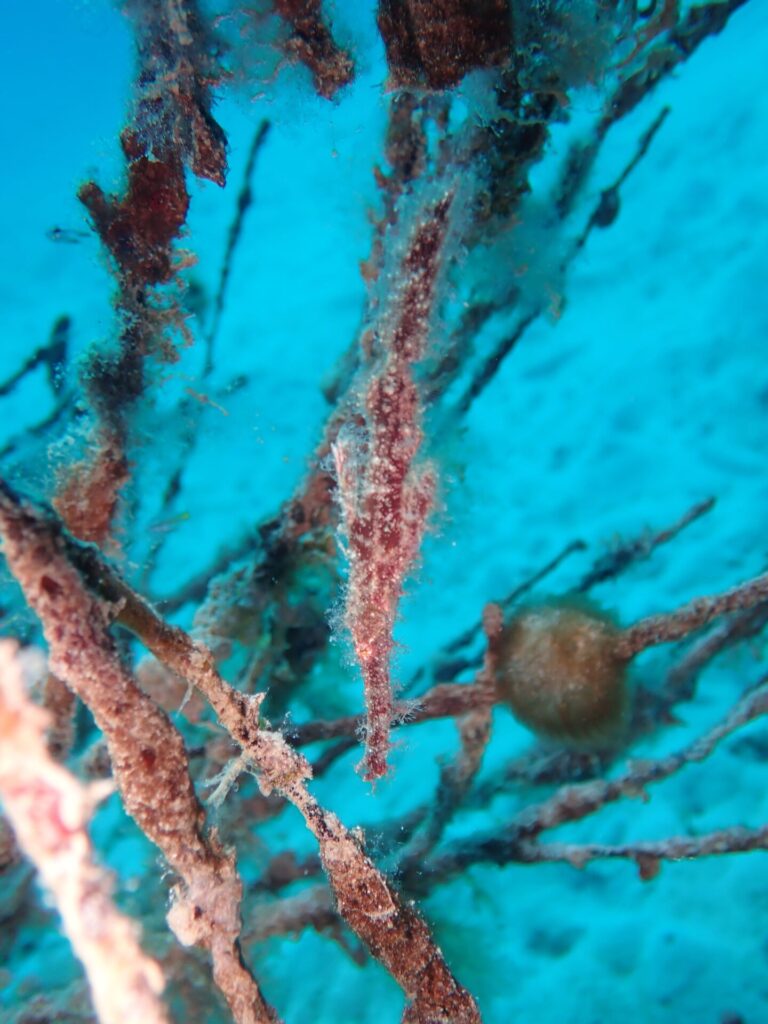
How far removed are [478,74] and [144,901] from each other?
16.5 ft

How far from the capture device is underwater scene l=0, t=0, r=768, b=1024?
6.64ft

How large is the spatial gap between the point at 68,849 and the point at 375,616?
1.19 meters

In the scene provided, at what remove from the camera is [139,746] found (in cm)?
178

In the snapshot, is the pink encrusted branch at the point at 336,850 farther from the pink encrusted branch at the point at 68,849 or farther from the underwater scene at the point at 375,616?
the pink encrusted branch at the point at 68,849

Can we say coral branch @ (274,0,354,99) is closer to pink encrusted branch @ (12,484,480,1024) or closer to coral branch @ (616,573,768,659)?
pink encrusted branch @ (12,484,480,1024)

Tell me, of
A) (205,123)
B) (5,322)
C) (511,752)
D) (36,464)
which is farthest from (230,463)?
(205,123)

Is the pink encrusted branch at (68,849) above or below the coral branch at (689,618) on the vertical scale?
above

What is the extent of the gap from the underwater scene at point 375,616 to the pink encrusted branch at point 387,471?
0.01 m

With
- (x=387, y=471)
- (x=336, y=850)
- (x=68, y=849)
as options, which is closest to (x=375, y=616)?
(x=387, y=471)

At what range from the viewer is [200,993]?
356cm

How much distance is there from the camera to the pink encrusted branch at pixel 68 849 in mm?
1711

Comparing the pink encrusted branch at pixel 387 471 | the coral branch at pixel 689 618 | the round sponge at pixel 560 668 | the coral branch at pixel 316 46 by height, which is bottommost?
the coral branch at pixel 689 618

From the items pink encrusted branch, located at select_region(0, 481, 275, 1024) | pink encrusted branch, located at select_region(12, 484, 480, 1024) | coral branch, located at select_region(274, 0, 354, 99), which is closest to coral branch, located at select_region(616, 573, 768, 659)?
pink encrusted branch, located at select_region(12, 484, 480, 1024)

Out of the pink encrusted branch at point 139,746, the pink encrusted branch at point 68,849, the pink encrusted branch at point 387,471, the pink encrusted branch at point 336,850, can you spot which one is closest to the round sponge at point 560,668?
the pink encrusted branch at point 387,471
